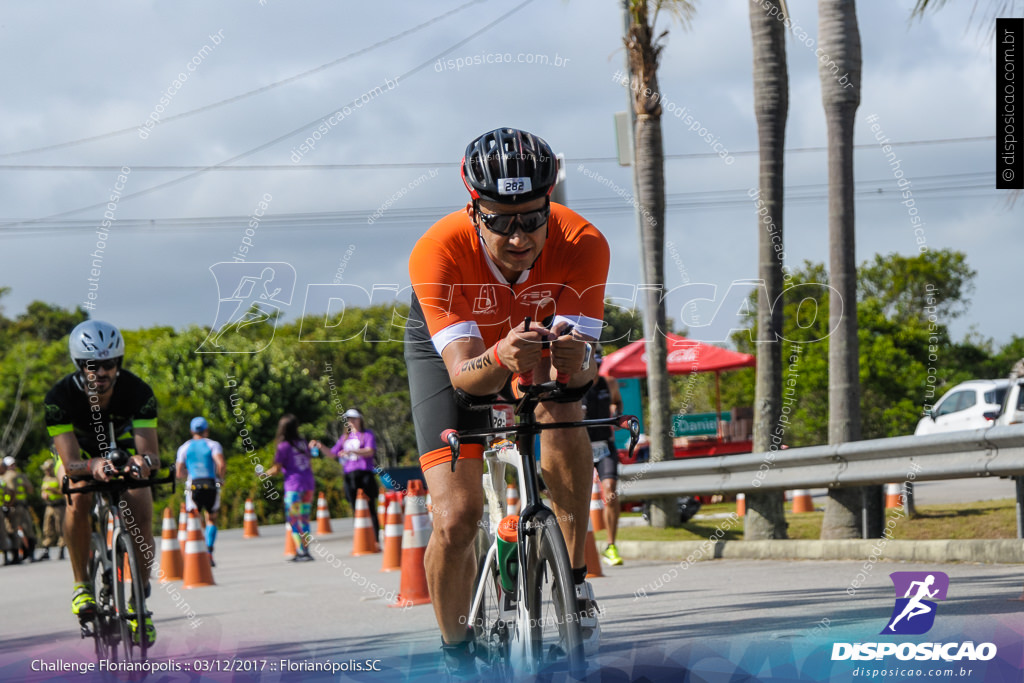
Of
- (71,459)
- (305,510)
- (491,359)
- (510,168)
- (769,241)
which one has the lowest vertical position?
(305,510)

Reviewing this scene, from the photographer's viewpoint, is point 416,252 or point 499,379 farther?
point 416,252

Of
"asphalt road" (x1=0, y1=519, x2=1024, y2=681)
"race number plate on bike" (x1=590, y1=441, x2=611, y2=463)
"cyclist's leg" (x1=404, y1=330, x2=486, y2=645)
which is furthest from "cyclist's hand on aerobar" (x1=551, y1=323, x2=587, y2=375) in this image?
"race number plate on bike" (x1=590, y1=441, x2=611, y2=463)

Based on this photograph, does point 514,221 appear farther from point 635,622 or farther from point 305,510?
point 305,510

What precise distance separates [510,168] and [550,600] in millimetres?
1556

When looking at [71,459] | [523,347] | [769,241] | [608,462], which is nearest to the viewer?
[523,347]

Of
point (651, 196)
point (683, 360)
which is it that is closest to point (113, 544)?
point (651, 196)

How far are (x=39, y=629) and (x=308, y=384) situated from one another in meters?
22.6

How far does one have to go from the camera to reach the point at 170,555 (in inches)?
546

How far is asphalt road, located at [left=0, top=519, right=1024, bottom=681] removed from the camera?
5.85 m

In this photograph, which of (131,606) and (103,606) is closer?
(131,606)

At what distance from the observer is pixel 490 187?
4.42m

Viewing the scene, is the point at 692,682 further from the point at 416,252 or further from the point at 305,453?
the point at 305,453

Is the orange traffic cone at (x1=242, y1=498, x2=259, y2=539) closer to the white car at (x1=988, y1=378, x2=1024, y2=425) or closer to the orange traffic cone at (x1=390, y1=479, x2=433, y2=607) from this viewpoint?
the white car at (x1=988, y1=378, x2=1024, y2=425)

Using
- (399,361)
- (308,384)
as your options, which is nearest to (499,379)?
(308,384)
